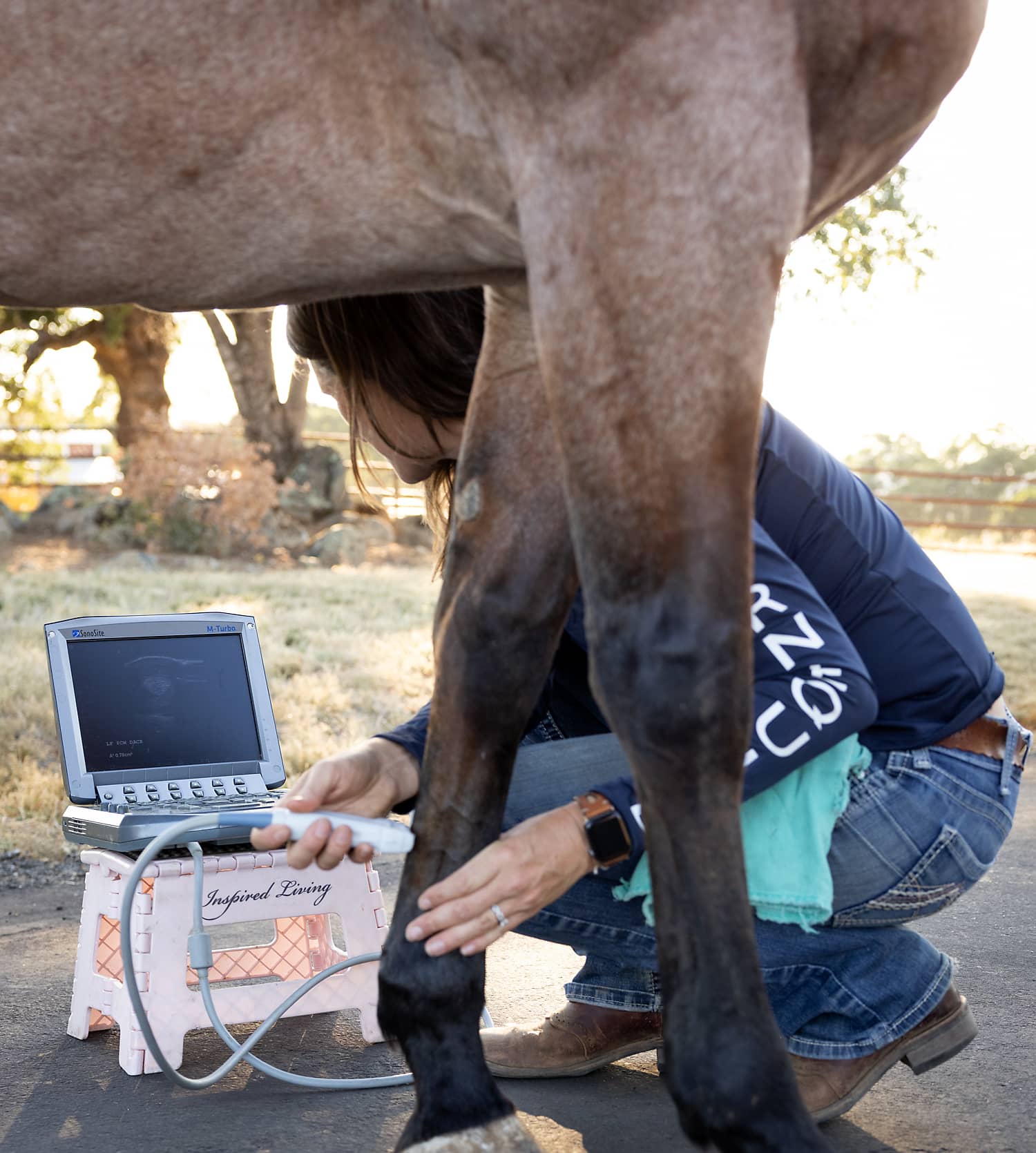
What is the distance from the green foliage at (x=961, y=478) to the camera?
54.3ft

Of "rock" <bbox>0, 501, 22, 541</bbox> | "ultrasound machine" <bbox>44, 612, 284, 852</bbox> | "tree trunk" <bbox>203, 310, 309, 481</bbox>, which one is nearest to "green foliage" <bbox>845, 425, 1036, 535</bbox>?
"tree trunk" <bbox>203, 310, 309, 481</bbox>

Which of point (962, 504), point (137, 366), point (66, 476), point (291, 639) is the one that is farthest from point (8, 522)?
point (962, 504)

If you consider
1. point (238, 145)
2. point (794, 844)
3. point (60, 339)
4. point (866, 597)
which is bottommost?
point (794, 844)

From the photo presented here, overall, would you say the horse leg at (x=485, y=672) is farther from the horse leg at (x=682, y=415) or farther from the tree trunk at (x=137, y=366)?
the tree trunk at (x=137, y=366)

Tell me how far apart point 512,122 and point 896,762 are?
1.27m

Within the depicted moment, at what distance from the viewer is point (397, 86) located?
3.62ft

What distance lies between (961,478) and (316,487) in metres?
8.02

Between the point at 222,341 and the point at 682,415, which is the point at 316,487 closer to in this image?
the point at 222,341

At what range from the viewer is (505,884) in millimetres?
1491

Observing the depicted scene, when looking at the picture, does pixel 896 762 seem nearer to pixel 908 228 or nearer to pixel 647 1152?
pixel 647 1152

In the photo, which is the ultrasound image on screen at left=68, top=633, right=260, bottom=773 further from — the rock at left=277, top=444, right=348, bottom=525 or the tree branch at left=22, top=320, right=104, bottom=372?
the tree branch at left=22, top=320, right=104, bottom=372

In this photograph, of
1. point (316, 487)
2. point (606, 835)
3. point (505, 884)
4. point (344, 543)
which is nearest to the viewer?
point (505, 884)

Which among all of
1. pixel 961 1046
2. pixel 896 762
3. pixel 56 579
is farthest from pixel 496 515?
pixel 56 579

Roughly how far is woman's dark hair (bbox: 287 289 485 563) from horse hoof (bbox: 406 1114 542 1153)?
1069 millimetres
